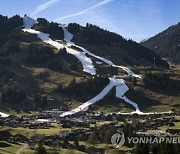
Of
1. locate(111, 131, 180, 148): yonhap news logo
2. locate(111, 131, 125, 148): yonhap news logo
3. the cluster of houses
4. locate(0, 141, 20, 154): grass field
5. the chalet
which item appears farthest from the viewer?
the cluster of houses

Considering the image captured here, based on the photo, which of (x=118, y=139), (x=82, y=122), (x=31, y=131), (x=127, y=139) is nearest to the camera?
(x=127, y=139)

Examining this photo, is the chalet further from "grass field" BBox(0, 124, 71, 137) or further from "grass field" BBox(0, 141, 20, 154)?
"grass field" BBox(0, 141, 20, 154)

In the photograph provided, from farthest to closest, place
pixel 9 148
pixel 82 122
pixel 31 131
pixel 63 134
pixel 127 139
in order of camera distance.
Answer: pixel 82 122, pixel 31 131, pixel 63 134, pixel 127 139, pixel 9 148

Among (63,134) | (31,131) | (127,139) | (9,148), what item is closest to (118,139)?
(127,139)

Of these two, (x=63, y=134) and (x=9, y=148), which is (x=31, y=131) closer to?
(x=63, y=134)

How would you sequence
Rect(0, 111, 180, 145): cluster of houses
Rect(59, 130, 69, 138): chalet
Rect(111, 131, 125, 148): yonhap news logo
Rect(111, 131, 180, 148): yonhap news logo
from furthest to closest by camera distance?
Rect(0, 111, 180, 145): cluster of houses < Rect(59, 130, 69, 138): chalet < Rect(111, 131, 125, 148): yonhap news logo < Rect(111, 131, 180, 148): yonhap news logo

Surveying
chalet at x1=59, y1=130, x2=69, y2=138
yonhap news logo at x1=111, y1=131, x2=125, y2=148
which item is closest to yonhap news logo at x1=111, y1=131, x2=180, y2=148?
yonhap news logo at x1=111, y1=131, x2=125, y2=148

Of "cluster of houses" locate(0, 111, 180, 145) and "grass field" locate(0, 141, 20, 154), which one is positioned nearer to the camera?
"grass field" locate(0, 141, 20, 154)

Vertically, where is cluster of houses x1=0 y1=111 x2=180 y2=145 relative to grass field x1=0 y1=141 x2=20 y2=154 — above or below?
above

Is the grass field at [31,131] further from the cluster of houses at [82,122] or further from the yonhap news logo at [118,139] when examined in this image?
the yonhap news logo at [118,139]

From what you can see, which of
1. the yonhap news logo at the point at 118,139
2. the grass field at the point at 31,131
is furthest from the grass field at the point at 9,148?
the yonhap news logo at the point at 118,139

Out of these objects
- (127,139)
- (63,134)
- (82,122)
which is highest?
(82,122)

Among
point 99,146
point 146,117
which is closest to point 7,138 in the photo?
point 99,146
